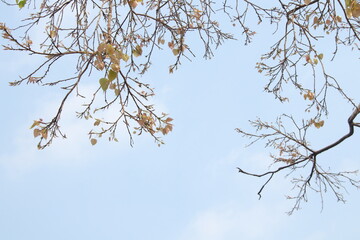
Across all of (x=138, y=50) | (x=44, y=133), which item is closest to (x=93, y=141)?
(x=44, y=133)

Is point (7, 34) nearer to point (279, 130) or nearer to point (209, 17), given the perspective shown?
point (209, 17)

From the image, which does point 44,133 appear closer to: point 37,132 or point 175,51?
point 37,132

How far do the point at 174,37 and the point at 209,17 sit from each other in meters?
0.75

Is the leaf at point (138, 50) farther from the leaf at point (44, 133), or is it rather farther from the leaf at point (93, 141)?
the leaf at point (44, 133)

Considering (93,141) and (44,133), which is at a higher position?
(44,133)

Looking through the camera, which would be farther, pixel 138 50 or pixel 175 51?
pixel 175 51

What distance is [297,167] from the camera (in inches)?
170

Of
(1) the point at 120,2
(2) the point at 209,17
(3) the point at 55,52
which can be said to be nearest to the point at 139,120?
(3) the point at 55,52

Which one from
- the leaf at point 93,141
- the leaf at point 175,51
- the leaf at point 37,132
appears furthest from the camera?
the leaf at point 175,51

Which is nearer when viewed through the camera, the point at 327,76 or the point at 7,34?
the point at 7,34

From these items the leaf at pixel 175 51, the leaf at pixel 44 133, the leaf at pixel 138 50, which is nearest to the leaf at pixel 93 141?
the leaf at pixel 44 133

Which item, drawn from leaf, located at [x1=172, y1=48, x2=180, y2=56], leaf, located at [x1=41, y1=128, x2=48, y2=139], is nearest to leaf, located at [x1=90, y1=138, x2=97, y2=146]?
leaf, located at [x1=41, y1=128, x2=48, y2=139]

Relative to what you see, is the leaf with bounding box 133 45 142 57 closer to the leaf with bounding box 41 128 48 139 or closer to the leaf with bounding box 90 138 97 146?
the leaf with bounding box 90 138 97 146

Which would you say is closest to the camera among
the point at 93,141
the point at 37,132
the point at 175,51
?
the point at 37,132
